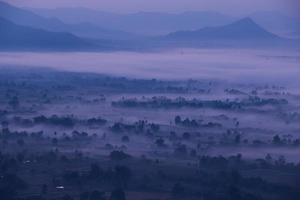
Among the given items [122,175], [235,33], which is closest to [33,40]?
[235,33]

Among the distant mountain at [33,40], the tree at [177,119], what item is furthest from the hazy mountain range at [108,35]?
the tree at [177,119]

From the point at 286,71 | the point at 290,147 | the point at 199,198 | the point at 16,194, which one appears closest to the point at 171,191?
the point at 199,198

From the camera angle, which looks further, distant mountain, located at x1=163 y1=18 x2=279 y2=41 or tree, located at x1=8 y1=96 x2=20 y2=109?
distant mountain, located at x1=163 y1=18 x2=279 y2=41

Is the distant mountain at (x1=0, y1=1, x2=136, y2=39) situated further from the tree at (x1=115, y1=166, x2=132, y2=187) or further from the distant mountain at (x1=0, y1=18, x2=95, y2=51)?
the tree at (x1=115, y1=166, x2=132, y2=187)

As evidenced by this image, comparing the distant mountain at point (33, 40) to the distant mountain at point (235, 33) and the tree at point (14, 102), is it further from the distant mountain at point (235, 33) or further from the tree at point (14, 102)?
the tree at point (14, 102)

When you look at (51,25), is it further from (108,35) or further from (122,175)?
(122,175)

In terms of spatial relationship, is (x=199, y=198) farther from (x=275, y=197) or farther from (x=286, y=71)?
(x=286, y=71)

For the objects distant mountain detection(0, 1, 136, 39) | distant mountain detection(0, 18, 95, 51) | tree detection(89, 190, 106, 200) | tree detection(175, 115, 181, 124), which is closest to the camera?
tree detection(89, 190, 106, 200)

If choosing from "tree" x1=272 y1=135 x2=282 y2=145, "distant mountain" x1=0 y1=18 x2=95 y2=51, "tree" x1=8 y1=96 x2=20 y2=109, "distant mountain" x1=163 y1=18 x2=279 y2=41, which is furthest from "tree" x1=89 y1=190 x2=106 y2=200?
"distant mountain" x1=163 y1=18 x2=279 y2=41
